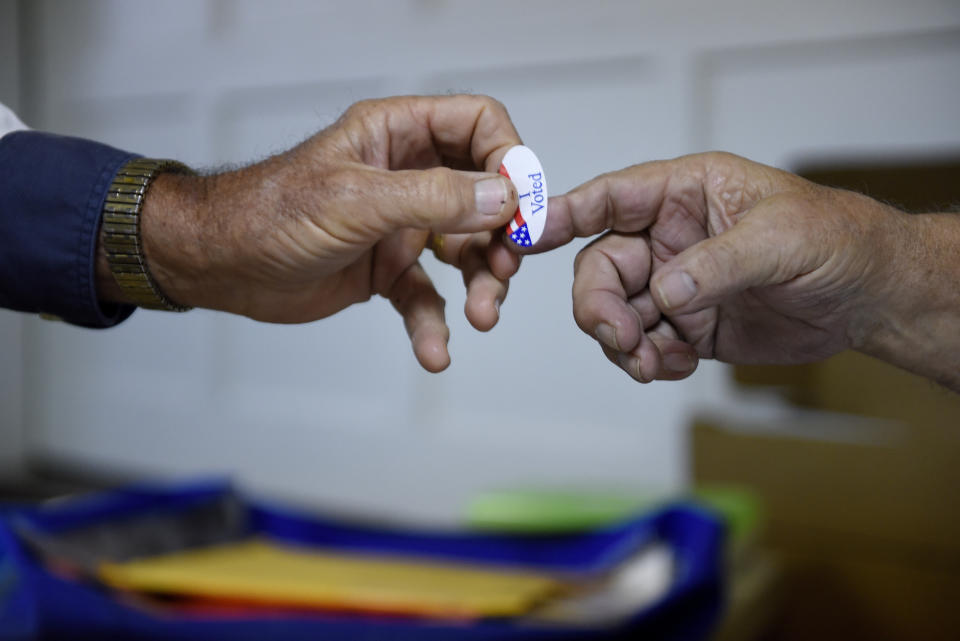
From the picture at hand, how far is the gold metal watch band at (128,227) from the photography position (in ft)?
2.55

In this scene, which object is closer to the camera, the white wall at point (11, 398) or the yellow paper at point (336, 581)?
the yellow paper at point (336, 581)

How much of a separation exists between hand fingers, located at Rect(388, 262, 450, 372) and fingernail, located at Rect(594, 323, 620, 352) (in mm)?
144

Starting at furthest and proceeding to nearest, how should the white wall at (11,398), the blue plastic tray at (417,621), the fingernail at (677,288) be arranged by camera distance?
the white wall at (11,398) < the blue plastic tray at (417,621) < the fingernail at (677,288)

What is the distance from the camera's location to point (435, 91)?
2.19 metres

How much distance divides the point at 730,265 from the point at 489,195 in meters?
0.21

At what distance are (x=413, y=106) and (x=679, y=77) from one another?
1.18m

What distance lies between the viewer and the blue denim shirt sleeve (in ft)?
2.57

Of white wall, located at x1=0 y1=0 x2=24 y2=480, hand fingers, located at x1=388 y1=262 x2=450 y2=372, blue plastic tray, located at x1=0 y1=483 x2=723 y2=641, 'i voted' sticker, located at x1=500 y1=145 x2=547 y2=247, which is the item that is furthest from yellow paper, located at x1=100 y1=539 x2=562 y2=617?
white wall, located at x1=0 y1=0 x2=24 y2=480

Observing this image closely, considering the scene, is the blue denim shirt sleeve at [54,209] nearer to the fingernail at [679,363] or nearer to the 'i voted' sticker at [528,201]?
the 'i voted' sticker at [528,201]

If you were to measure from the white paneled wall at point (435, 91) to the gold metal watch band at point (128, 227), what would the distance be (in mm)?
724

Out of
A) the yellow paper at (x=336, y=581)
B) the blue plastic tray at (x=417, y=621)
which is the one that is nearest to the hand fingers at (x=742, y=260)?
the blue plastic tray at (x=417, y=621)

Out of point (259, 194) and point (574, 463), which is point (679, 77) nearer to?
point (574, 463)

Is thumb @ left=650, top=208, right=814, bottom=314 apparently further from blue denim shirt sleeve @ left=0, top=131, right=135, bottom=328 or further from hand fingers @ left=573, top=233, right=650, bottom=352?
blue denim shirt sleeve @ left=0, top=131, right=135, bottom=328

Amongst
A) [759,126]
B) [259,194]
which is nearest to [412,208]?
[259,194]
